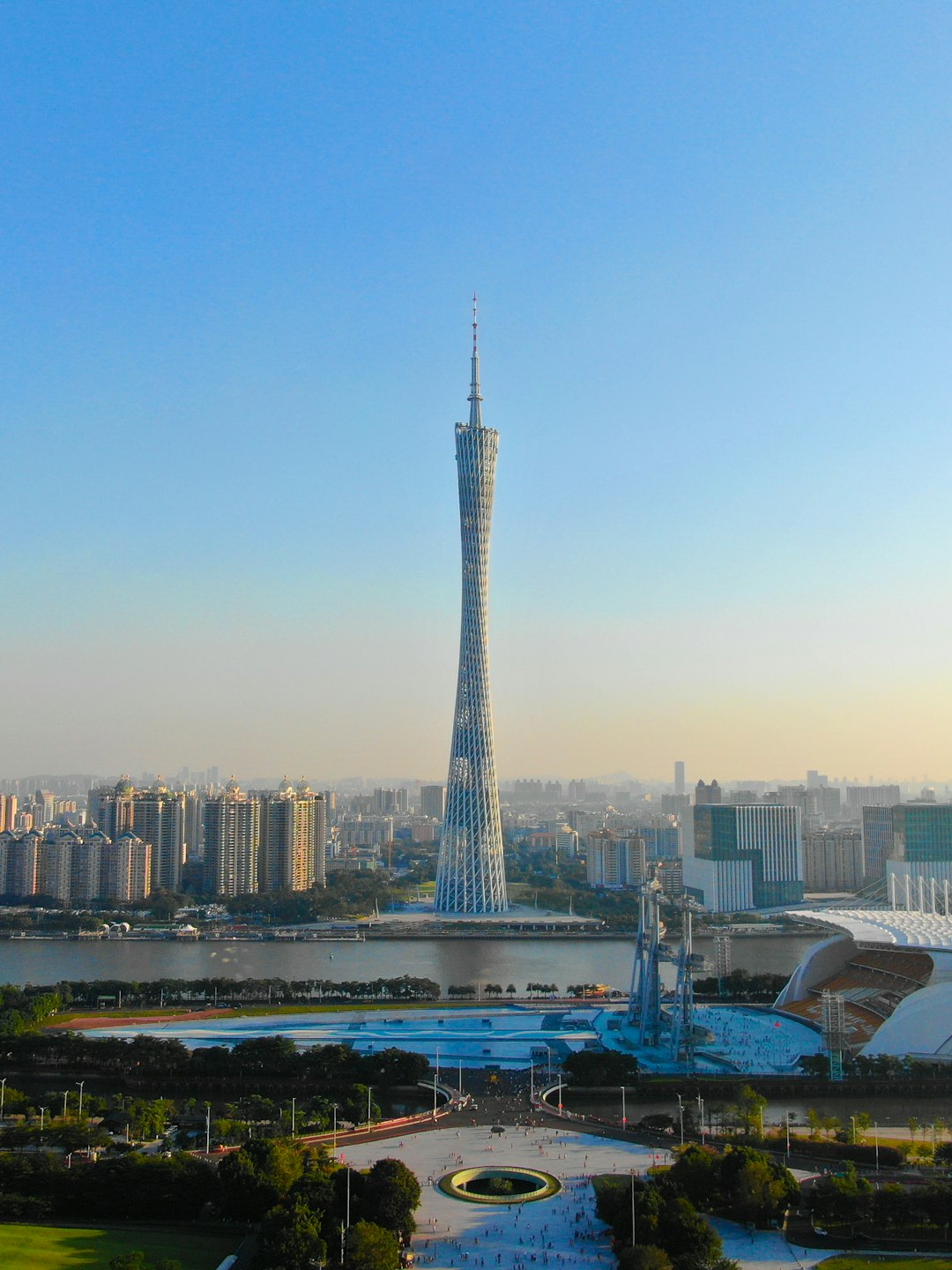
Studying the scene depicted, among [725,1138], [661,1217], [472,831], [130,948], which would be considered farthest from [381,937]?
[661,1217]

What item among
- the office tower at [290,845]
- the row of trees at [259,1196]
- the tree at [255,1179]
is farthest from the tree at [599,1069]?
the office tower at [290,845]

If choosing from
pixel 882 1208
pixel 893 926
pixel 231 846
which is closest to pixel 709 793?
pixel 231 846

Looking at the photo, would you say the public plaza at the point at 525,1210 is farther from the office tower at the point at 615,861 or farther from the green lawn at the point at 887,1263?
the office tower at the point at 615,861

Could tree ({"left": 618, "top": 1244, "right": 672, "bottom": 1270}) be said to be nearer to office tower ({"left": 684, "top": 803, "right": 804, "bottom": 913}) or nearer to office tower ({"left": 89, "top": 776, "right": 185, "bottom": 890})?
office tower ({"left": 684, "top": 803, "right": 804, "bottom": 913})

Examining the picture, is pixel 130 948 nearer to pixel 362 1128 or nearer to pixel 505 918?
pixel 505 918

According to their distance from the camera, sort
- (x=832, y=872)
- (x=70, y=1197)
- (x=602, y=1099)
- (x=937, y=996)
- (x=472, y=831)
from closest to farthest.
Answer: (x=70, y=1197) < (x=602, y=1099) < (x=937, y=996) < (x=472, y=831) < (x=832, y=872)
